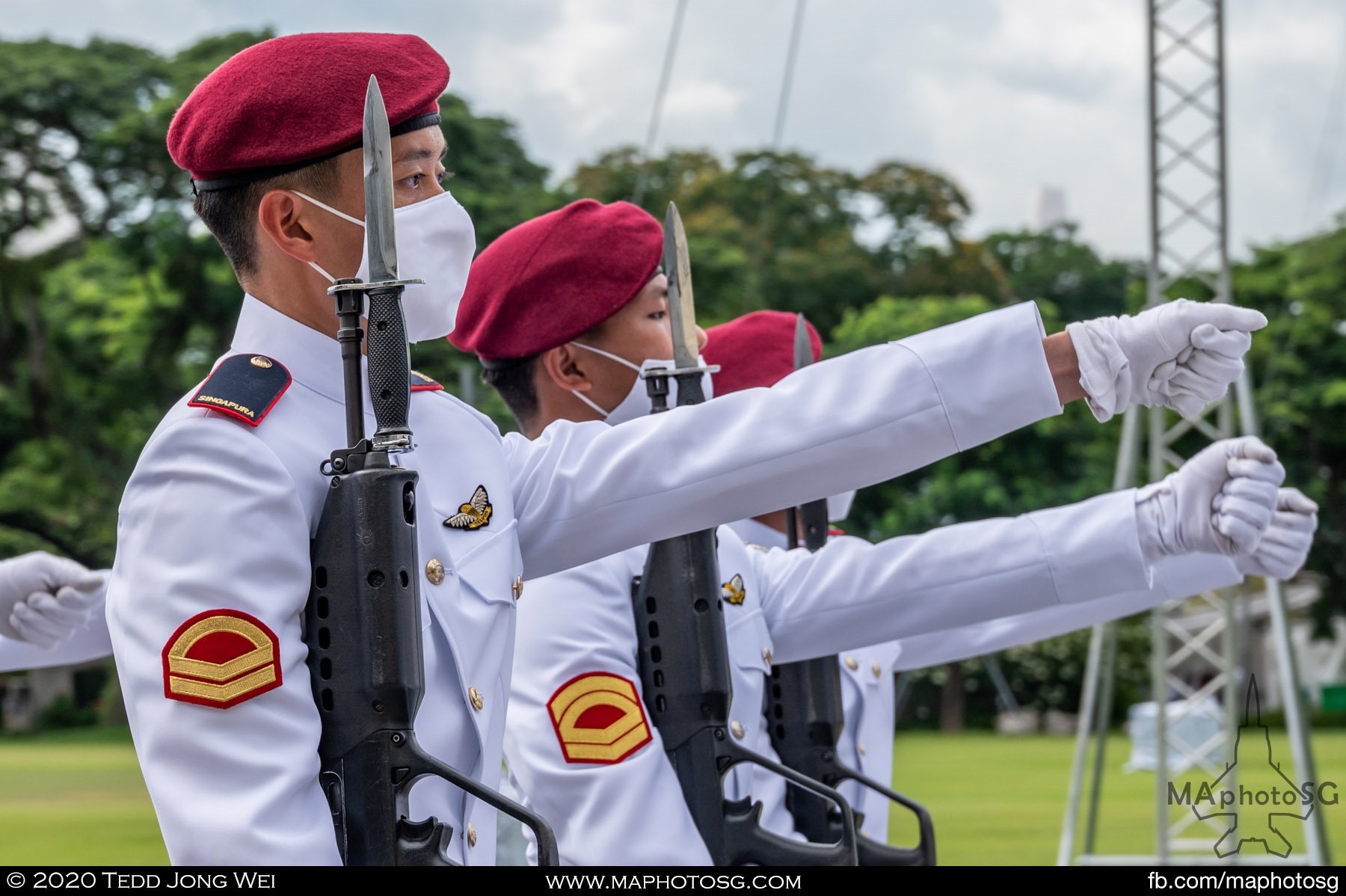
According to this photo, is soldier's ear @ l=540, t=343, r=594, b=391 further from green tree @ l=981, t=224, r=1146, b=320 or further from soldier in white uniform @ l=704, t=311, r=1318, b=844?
green tree @ l=981, t=224, r=1146, b=320

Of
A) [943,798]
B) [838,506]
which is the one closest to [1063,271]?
[943,798]

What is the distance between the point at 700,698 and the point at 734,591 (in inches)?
17.2

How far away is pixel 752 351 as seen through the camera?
4.09m

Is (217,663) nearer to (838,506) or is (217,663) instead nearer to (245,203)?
(245,203)

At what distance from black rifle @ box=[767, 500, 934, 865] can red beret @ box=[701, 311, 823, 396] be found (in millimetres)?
866

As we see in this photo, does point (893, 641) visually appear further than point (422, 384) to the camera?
Yes

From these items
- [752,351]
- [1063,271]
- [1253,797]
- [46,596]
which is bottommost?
[1253,797]

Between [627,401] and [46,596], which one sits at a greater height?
[627,401]

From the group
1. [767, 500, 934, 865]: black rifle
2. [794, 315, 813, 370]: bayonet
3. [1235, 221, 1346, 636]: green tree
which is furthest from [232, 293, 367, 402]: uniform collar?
[1235, 221, 1346, 636]: green tree

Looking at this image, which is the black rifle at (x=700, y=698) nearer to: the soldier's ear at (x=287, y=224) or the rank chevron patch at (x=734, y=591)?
the rank chevron patch at (x=734, y=591)

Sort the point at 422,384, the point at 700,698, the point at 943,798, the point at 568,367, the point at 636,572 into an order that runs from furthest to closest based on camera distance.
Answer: the point at 943,798 → the point at 568,367 → the point at 636,572 → the point at 700,698 → the point at 422,384

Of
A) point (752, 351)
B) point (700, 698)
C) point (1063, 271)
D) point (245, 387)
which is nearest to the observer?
point (245, 387)

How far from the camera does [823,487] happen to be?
6.67 feet

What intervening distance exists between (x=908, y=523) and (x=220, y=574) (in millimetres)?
23693
